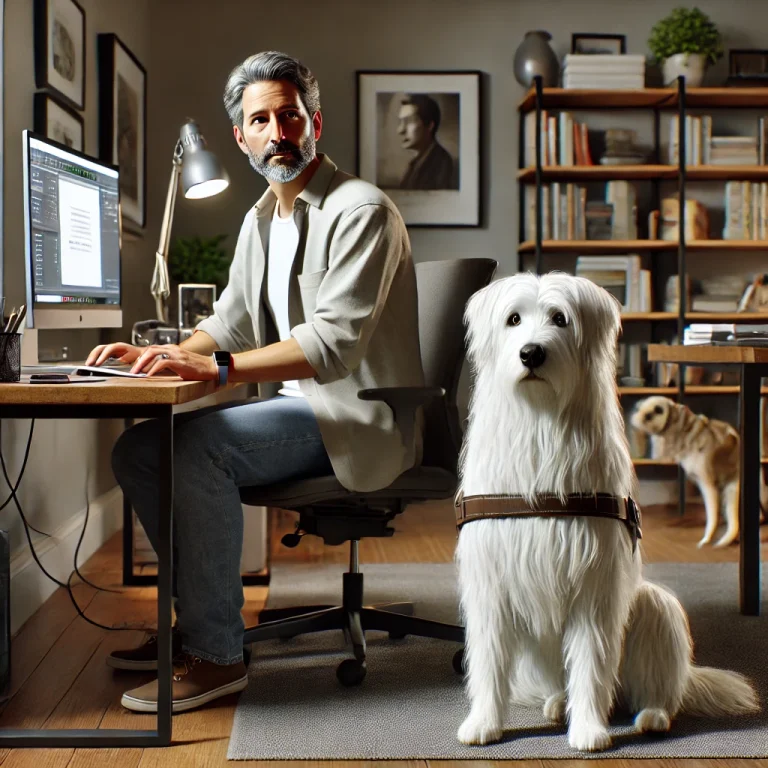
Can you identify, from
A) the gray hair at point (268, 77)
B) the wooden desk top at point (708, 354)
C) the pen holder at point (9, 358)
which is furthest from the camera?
the wooden desk top at point (708, 354)

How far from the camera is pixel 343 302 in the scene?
189 cm

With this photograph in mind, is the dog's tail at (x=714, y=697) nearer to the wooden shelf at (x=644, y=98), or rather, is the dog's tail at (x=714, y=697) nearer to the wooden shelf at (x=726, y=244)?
the wooden shelf at (x=726, y=244)

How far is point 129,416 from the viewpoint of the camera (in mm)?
1645

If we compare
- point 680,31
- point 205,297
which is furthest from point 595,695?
point 680,31

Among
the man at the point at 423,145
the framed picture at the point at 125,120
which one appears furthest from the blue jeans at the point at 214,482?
the man at the point at 423,145

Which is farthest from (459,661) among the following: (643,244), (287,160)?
(643,244)

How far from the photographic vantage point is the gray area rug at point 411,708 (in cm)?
169

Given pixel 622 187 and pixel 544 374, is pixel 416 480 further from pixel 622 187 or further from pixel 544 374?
pixel 622 187

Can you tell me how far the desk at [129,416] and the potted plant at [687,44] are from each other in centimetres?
353

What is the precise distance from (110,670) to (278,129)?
4.00ft

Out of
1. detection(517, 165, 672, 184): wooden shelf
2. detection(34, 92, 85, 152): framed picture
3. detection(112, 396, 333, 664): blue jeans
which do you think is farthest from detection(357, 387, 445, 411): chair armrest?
detection(517, 165, 672, 184): wooden shelf

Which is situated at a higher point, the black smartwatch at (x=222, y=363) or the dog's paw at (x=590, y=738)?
the black smartwatch at (x=222, y=363)

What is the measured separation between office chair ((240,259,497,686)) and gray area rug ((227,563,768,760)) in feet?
0.21

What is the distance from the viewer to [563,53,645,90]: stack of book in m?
4.51
